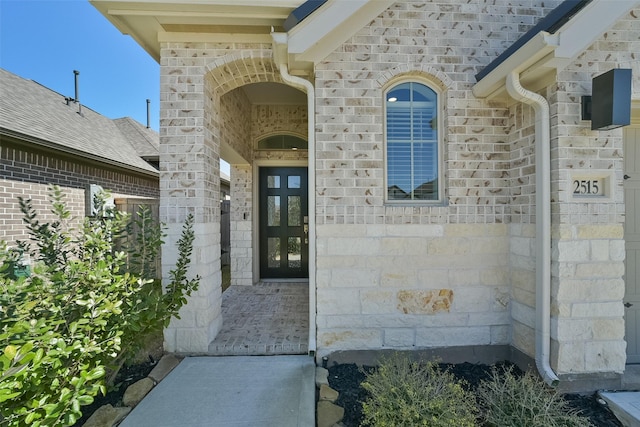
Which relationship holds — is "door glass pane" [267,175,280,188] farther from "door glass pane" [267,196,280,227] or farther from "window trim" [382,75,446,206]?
"window trim" [382,75,446,206]

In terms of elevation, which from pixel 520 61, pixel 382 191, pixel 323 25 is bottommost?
pixel 382 191

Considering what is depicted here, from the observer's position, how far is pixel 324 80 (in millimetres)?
3119

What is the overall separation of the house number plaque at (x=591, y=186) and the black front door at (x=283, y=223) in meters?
4.16

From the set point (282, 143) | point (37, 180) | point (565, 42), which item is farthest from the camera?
point (282, 143)

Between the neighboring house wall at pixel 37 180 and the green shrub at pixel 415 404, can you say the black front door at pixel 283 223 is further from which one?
the green shrub at pixel 415 404

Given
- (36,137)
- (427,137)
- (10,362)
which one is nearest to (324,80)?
(427,137)

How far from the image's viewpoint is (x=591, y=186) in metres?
2.76

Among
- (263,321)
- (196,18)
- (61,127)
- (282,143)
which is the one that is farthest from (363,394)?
(61,127)

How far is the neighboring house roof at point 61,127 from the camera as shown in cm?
491

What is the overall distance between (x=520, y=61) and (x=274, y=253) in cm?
492

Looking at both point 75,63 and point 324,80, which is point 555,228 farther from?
point 75,63

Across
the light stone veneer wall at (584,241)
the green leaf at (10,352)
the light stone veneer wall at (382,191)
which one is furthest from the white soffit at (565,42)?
the green leaf at (10,352)

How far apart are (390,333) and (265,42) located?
354cm

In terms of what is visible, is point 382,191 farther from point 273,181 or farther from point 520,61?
point 273,181
